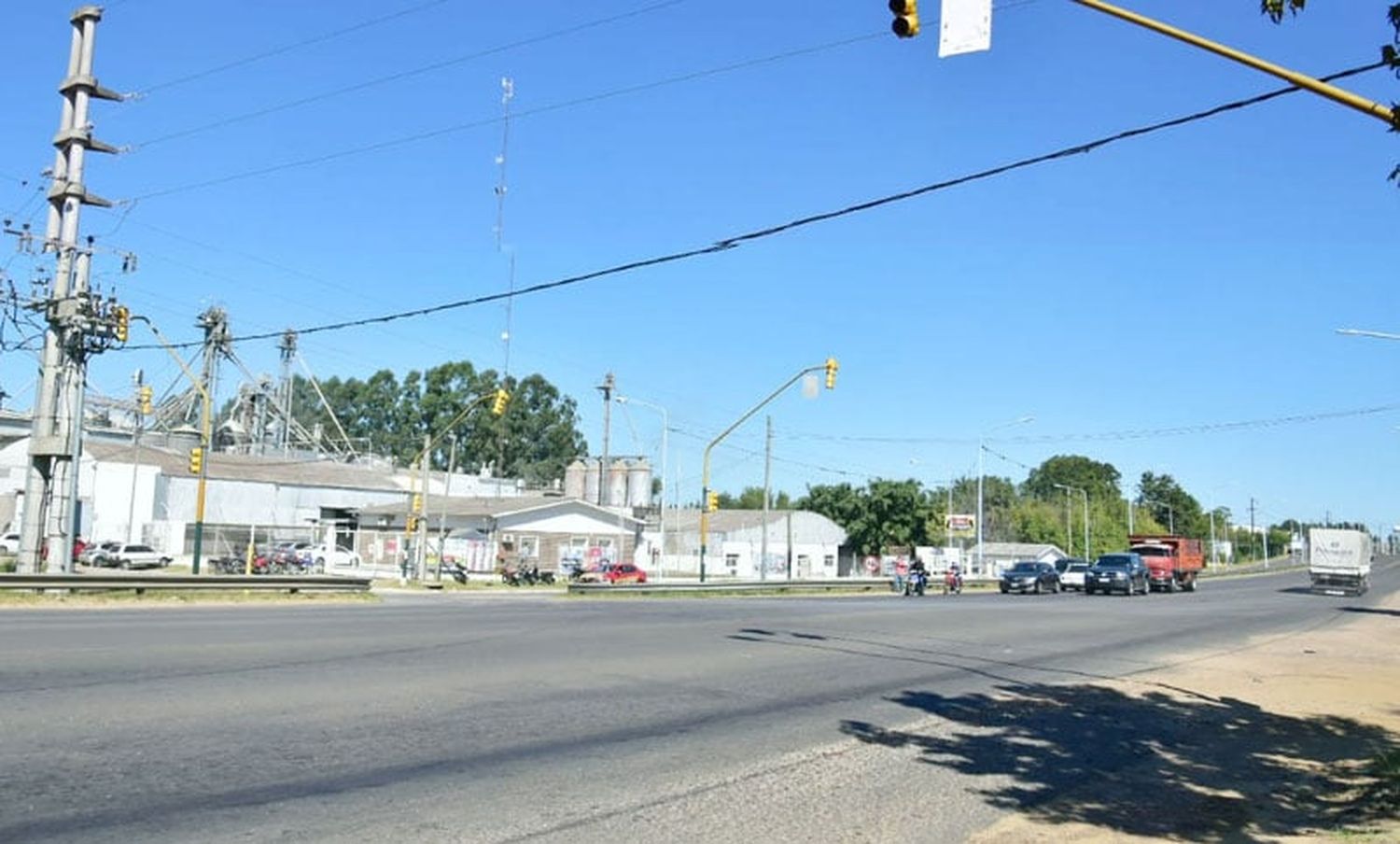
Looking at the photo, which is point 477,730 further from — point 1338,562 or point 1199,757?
point 1338,562

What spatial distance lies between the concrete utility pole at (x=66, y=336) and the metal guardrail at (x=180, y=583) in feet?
10.2

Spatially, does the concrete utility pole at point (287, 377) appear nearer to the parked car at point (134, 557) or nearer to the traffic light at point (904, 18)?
the parked car at point (134, 557)

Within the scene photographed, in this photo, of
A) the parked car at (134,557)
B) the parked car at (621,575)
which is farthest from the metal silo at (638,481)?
the parked car at (134,557)

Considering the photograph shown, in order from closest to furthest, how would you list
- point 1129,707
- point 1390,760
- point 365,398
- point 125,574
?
point 1390,760
point 1129,707
point 125,574
point 365,398

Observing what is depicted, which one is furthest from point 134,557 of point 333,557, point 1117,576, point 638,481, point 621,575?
point 638,481

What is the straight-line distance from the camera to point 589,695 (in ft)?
39.5

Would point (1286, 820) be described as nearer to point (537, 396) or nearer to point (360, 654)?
point (360, 654)

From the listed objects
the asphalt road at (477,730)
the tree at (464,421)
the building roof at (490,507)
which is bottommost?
the asphalt road at (477,730)

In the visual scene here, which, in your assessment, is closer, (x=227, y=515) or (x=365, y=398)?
(x=227, y=515)

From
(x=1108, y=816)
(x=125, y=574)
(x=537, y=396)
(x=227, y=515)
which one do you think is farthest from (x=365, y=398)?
(x=1108, y=816)

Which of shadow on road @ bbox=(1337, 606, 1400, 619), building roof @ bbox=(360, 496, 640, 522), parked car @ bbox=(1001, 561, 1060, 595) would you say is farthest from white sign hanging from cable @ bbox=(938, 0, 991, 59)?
building roof @ bbox=(360, 496, 640, 522)

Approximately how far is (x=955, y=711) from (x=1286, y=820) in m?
4.71

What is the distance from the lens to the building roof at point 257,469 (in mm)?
70688

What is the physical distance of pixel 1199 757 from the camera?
1002cm
